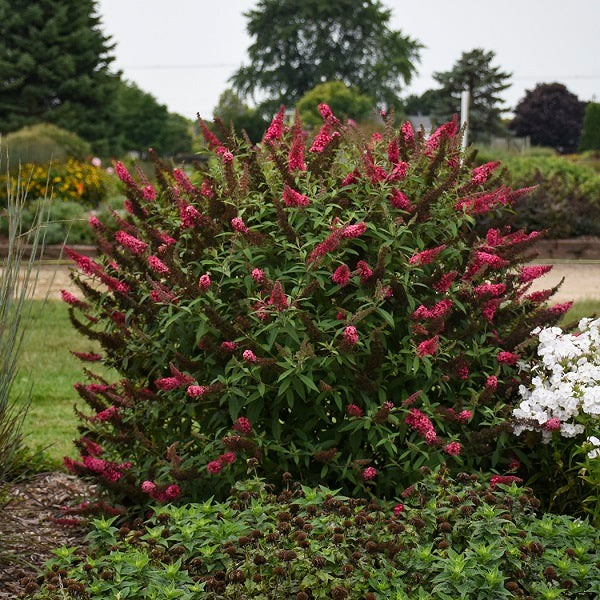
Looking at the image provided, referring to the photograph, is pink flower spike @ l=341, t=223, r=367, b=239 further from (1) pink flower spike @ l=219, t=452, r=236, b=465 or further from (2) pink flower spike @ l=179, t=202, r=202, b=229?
(1) pink flower spike @ l=219, t=452, r=236, b=465

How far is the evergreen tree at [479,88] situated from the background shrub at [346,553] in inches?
1912

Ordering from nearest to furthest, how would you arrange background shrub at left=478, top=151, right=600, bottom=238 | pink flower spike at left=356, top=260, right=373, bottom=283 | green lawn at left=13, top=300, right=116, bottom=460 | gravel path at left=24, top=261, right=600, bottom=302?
pink flower spike at left=356, top=260, right=373, bottom=283, green lawn at left=13, top=300, right=116, bottom=460, gravel path at left=24, top=261, right=600, bottom=302, background shrub at left=478, top=151, right=600, bottom=238

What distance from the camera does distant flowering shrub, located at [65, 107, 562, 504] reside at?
3447 millimetres

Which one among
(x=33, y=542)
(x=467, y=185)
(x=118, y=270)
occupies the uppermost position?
(x=467, y=185)

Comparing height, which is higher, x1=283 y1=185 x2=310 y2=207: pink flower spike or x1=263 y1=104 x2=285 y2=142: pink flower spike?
x1=263 y1=104 x2=285 y2=142: pink flower spike

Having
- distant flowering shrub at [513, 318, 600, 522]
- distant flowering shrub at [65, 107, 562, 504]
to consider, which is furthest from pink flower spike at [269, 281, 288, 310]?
distant flowering shrub at [513, 318, 600, 522]

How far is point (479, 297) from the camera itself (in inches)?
148

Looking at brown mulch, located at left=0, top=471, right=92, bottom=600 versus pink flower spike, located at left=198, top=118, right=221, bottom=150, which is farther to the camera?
pink flower spike, located at left=198, top=118, right=221, bottom=150

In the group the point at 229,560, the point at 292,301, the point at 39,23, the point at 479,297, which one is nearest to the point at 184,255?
the point at 292,301

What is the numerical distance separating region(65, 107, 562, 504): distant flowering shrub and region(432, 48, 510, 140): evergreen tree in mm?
47477

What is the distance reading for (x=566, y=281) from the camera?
1170 centimetres

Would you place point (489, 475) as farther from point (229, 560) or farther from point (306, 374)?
point (229, 560)

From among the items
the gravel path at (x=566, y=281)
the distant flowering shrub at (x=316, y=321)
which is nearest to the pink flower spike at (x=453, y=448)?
the distant flowering shrub at (x=316, y=321)

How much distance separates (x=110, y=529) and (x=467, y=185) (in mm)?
2044
